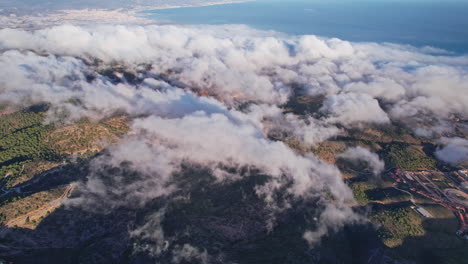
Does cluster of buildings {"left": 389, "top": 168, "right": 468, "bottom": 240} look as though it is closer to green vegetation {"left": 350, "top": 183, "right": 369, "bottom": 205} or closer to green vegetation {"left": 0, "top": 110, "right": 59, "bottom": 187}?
green vegetation {"left": 350, "top": 183, "right": 369, "bottom": 205}

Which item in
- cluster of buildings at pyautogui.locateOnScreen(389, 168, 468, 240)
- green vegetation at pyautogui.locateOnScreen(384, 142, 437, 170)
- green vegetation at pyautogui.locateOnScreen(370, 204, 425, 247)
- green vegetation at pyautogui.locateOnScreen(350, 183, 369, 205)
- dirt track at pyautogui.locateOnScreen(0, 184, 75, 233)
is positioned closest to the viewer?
dirt track at pyautogui.locateOnScreen(0, 184, 75, 233)

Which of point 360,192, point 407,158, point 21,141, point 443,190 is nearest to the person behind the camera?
point 21,141

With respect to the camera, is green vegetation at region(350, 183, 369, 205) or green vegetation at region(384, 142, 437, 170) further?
green vegetation at region(384, 142, 437, 170)

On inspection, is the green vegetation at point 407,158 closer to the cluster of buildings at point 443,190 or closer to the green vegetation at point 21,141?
the cluster of buildings at point 443,190

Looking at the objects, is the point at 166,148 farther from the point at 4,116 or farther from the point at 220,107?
the point at 4,116

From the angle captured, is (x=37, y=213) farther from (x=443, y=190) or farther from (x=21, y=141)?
(x=443, y=190)

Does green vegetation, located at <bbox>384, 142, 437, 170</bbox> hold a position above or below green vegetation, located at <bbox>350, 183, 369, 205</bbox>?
above

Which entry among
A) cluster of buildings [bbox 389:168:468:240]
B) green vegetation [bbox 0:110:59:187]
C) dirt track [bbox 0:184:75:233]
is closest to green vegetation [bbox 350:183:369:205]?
cluster of buildings [bbox 389:168:468:240]

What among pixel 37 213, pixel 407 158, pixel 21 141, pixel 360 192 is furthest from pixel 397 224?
pixel 21 141

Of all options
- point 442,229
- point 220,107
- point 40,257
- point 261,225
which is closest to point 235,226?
point 261,225
